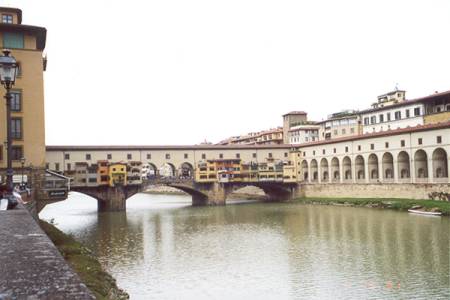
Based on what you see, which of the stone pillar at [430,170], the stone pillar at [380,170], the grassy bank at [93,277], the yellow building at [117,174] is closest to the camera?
the grassy bank at [93,277]

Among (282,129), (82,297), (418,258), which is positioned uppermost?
(282,129)

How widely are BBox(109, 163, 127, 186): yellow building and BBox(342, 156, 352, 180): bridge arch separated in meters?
34.2

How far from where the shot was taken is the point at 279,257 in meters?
27.5

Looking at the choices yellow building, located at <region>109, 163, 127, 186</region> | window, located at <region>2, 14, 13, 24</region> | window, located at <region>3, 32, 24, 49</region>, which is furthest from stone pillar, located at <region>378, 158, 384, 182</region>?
window, located at <region>2, 14, 13, 24</region>

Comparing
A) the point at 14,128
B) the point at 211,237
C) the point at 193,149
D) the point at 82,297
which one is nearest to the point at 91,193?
the point at 193,149

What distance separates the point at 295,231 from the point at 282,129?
283 feet

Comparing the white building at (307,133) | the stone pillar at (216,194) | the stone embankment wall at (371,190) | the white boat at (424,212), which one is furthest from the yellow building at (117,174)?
the white building at (307,133)

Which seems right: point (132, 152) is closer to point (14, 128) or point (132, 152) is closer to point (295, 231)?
point (14, 128)

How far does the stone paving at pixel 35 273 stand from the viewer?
14.6ft

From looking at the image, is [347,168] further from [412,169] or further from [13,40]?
[13,40]

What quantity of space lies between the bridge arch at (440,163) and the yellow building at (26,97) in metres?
46.0

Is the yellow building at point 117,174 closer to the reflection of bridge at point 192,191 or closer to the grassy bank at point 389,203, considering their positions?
the reflection of bridge at point 192,191

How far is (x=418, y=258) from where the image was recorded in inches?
1018

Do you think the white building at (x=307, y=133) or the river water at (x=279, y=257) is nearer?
the river water at (x=279, y=257)
